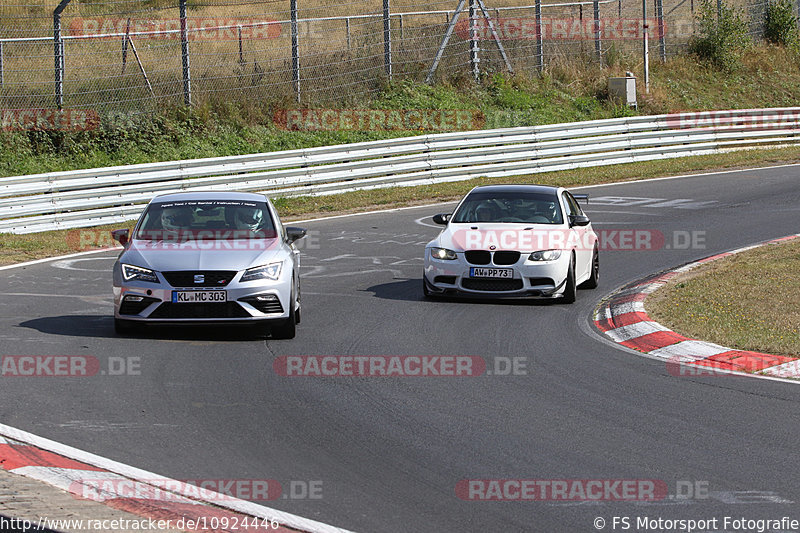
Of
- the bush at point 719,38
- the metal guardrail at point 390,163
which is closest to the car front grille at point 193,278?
the metal guardrail at point 390,163

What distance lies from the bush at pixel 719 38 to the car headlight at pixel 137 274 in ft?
115

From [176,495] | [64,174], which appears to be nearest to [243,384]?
[176,495]

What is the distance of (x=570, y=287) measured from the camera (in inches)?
541

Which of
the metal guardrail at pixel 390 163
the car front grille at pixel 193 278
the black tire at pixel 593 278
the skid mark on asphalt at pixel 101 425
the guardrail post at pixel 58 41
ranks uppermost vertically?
the guardrail post at pixel 58 41

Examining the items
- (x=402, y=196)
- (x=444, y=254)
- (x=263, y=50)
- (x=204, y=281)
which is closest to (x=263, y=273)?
(x=204, y=281)

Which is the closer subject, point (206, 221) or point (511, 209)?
point (206, 221)

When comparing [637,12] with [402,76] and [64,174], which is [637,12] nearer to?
[402,76]

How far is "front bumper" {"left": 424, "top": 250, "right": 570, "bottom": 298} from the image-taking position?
13.6m

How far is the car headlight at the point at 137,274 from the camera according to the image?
10945mm

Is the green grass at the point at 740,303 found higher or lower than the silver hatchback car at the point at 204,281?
lower

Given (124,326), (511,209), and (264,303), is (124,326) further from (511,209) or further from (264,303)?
(511,209)

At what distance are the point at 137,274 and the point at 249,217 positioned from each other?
1695 millimetres

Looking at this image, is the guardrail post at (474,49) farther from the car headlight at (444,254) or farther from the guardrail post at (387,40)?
the car headlight at (444,254)

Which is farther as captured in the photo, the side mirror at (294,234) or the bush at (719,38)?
the bush at (719,38)
